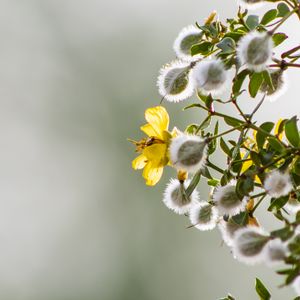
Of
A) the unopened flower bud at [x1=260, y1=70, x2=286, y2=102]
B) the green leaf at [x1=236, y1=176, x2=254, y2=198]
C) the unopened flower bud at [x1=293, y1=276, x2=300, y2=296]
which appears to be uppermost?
the unopened flower bud at [x1=260, y1=70, x2=286, y2=102]

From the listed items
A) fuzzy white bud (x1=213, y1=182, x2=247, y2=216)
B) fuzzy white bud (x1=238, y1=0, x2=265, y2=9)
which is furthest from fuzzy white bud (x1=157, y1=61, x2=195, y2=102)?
fuzzy white bud (x1=213, y1=182, x2=247, y2=216)

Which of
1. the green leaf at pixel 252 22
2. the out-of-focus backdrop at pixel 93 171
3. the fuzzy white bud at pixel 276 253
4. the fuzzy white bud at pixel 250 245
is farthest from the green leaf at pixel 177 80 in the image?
the out-of-focus backdrop at pixel 93 171

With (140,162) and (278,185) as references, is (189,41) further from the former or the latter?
(278,185)

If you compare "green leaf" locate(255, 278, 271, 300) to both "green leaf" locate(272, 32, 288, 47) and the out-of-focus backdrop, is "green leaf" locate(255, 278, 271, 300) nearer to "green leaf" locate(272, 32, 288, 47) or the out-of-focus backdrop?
"green leaf" locate(272, 32, 288, 47)

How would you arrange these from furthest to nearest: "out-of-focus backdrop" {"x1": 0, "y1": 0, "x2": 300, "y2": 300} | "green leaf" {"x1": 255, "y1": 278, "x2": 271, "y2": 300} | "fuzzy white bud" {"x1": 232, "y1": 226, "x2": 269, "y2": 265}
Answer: "out-of-focus backdrop" {"x1": 0, "y1": 0, "x2": 300, "y2": 300}
"green leaf" {"x1": 255, "y1": 278, "x2": 271, "y2": 300}
"fuzzy white bud" {"x1": 232, "y1": 226, "x2": 269, "y2": 265}

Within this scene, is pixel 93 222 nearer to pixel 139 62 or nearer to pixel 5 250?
pixel 5 250

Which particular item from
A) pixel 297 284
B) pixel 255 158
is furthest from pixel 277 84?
pixel 297 284
